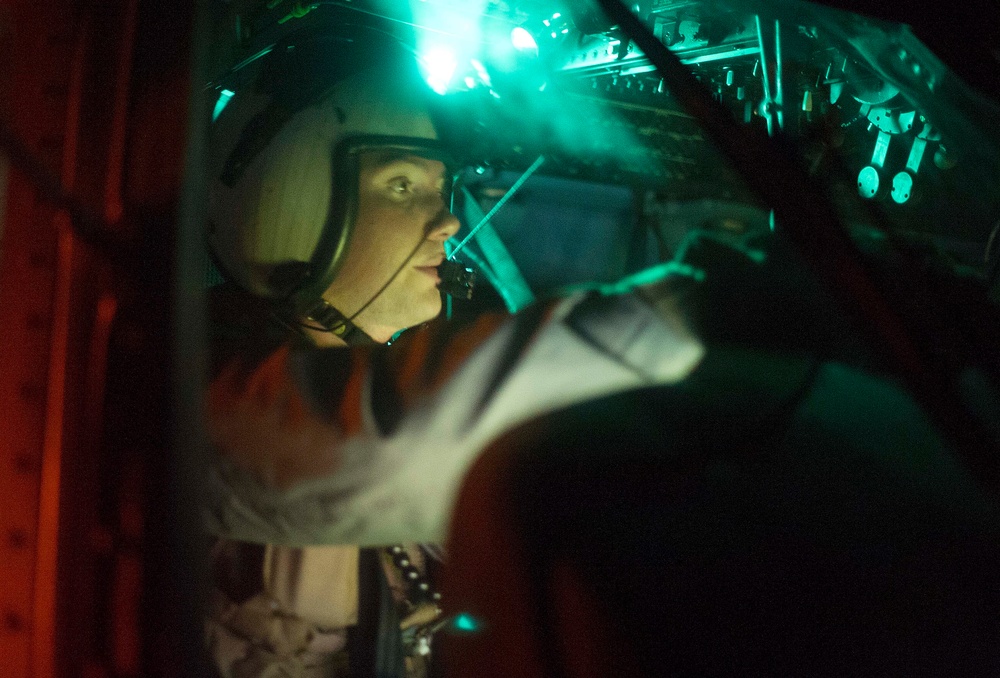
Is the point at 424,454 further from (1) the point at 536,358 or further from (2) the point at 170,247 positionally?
(2) the point at 170,247

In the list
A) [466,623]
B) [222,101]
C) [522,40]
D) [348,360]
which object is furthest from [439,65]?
[466,623]

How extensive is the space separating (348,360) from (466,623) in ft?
1.61

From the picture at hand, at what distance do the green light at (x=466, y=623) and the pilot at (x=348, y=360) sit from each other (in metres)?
0.15

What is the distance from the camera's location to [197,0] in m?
1.01

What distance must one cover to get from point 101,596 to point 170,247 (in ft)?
1.74

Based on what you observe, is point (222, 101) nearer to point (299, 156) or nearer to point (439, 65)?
point (299, 156)

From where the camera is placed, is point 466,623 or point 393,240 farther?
point 393,240

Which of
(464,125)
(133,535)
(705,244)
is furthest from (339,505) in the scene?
(464,125)

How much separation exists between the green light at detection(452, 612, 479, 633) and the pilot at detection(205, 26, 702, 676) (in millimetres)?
154

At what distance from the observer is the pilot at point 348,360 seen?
1.12m

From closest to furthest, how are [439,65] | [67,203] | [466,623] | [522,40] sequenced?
[67,203], [466,623], [522,40], [439,65]

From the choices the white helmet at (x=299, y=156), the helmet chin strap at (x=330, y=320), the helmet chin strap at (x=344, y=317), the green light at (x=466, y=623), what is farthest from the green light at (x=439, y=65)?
the green light at (x=466, y=623)

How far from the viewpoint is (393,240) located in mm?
2102

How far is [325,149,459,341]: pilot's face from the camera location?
6.82 ft
